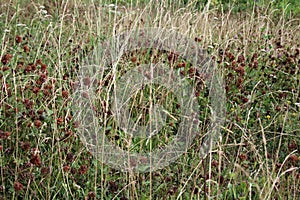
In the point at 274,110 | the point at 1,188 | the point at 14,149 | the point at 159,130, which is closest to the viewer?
the point at 1,188

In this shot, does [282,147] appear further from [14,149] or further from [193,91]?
[14,149]

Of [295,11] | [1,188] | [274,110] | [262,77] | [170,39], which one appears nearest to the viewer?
[1,188]

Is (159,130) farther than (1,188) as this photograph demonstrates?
Yes

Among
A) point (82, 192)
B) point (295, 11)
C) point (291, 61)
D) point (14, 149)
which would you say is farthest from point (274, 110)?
point (295, 11)

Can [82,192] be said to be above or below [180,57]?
below

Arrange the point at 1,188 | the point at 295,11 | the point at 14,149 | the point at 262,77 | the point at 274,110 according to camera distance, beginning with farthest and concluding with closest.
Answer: the point at 295,11 < the point at 262,77 < the point at 274,110 < the point at 14,149 < the point at 1,188

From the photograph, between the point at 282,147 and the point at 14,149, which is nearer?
the point at 14,149

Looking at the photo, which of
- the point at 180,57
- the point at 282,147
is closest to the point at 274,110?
the point at 282,147

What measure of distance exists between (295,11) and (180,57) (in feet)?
11.9

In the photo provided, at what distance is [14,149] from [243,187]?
1110mm

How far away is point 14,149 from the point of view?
7.34 feet

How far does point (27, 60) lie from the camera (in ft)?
10.9

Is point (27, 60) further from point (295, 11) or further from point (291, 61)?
point (295, 11)

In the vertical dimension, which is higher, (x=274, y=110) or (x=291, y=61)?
(x=291, y=61)
